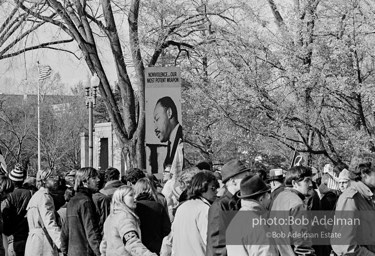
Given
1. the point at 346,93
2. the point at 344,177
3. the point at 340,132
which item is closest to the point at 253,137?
the point at 340,132

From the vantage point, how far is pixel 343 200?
23.3ft

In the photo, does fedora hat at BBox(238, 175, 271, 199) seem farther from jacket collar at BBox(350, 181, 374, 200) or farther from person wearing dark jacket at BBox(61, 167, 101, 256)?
person wearing dark jacket at BBox(61, 167, 101, 256)

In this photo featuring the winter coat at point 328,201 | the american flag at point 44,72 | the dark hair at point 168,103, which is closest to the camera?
the winter coat at point 328,201

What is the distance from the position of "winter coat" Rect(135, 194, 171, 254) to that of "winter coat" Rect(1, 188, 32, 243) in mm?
2756

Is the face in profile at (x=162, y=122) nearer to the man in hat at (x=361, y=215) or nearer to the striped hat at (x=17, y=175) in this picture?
the striped hat at (x=17, y=175)

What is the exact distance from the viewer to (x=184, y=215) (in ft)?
22.0

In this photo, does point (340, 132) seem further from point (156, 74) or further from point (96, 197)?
point (96, 197)

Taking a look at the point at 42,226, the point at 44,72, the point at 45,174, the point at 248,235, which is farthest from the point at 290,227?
the point at 44,72

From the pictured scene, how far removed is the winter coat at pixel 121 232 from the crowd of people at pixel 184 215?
0.01 m

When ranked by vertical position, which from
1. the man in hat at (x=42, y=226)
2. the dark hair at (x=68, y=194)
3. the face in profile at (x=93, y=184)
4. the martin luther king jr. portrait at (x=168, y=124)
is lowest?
the man in hat at (x=42, y=226)

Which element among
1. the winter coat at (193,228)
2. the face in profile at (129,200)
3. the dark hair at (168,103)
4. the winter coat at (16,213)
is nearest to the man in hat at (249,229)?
the winter coat at (193,228)

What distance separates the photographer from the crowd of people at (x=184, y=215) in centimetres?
621

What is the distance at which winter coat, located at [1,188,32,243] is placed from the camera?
10.3 m

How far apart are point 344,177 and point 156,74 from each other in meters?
5.71
